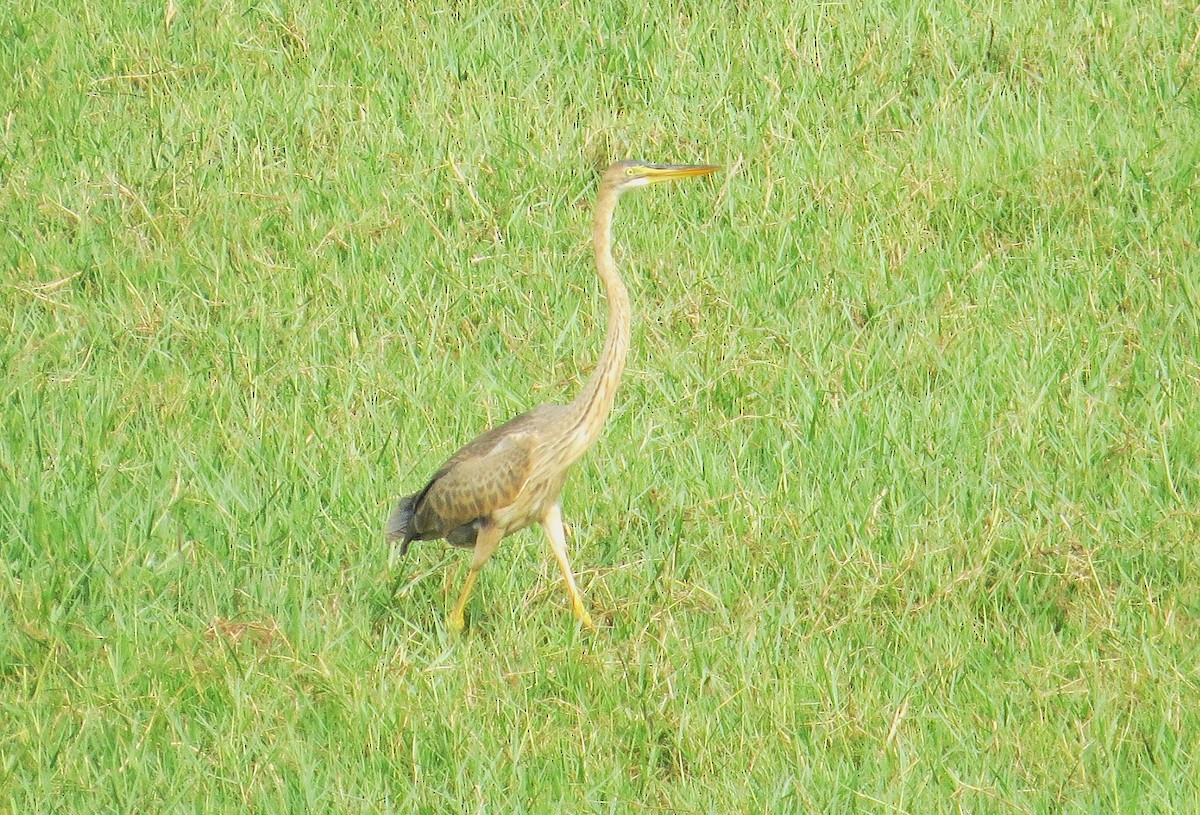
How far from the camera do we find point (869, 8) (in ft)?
28.2

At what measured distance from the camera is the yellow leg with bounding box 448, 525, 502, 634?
5.39 m

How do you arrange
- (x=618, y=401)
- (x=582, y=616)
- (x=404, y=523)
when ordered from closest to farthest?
1. (x=582, y=616)
2. (x=404, y=523)
3. (x=618, y=401)

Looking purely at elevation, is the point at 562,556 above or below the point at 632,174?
below

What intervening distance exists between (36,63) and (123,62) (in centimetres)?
43

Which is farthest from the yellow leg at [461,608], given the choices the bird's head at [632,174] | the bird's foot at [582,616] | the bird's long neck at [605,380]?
the bird's head at [632,174]

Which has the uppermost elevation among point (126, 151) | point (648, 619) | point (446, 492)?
point (126, 151)

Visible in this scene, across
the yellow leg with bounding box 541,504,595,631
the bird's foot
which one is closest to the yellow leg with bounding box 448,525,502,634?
the yellow leg with bounding box 541,504,595,631

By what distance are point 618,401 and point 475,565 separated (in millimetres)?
1309

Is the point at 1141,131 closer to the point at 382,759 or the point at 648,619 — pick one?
the point at 648,619

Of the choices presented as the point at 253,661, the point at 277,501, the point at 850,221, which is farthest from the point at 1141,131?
the point at 253,661

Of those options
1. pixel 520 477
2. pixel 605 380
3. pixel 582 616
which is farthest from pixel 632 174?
pixel 582 616

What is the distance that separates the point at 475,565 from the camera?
5.47m

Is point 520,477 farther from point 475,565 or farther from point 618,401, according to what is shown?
point 618,401

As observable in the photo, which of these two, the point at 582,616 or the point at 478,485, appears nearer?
the point at 582,616
